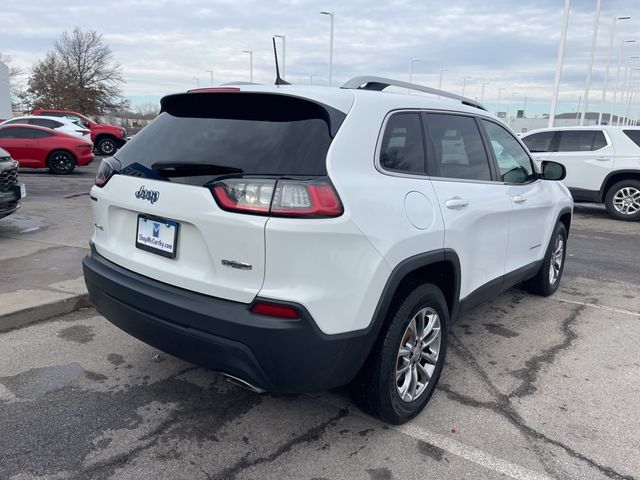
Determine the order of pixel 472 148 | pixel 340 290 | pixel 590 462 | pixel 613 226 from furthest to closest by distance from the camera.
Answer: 1. pixel 613 226
2. pixel 472 148
3. pixel 590 462
4. pixel 340 290

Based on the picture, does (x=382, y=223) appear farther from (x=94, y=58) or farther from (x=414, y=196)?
(x=94, y=58)

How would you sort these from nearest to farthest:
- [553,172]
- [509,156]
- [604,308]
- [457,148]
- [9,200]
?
[457,148] < [509,156] < [553,172] < [604,308] < [9,200]

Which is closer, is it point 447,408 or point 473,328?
point 447,408

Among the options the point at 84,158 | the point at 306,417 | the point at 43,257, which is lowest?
the point at 306,417

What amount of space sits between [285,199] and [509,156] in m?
2.53

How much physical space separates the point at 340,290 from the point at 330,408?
1.07 m

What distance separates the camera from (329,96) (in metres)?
2.57

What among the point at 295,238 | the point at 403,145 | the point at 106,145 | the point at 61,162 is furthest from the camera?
the point at 106,145

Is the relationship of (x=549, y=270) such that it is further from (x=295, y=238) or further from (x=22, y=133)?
(x=22, y=133)

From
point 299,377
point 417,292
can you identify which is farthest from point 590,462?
point 299,377

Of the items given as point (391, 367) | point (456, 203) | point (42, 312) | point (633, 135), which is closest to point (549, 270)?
point (456, 203)

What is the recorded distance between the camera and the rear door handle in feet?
9.79

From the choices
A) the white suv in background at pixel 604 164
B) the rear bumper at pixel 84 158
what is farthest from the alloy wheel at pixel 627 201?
the rear bumper at pixel 84 158

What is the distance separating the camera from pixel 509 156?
13.5ft
